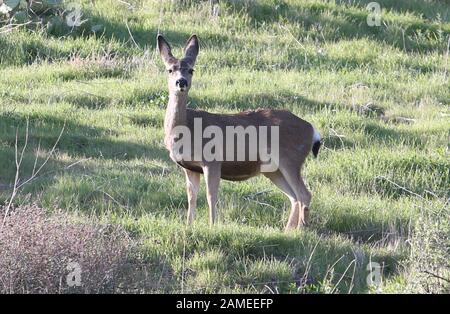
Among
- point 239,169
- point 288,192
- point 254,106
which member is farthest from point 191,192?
point 254,106

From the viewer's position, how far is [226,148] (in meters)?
9.57

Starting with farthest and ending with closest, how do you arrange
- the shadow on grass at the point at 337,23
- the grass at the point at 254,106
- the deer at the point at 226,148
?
1. the shadow on grass at the point at 337,23
2. the deer at the point at 226,148
3. the grass at the point at 254,106

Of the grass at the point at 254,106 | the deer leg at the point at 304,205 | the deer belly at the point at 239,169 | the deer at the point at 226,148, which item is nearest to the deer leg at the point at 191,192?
the deer at the point at 226,148

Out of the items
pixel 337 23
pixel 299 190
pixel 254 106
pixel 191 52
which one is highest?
pixel 191 52

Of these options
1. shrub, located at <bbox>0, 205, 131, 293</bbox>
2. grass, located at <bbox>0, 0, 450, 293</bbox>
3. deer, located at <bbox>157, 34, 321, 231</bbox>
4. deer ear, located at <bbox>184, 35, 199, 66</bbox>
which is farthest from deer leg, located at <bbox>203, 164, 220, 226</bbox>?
shrub, located at <bbox>0, 205, 131, 293</bbox>

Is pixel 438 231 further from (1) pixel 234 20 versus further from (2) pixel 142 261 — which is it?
(1) pixel 234 20

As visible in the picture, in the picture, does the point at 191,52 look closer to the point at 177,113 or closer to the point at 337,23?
the point at 177,113

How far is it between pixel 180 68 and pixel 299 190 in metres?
1.58

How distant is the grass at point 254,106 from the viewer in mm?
8641

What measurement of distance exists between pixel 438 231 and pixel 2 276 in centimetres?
329

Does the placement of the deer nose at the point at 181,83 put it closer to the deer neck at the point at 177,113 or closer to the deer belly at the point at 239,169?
the deer neck at the point at 177,113

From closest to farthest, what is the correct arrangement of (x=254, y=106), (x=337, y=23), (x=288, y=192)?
(x=288, y=192)
(x=254, y=106)
(x=337, y=23)

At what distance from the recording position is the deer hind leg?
31.6 ft

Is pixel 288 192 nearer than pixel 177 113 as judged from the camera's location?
No
